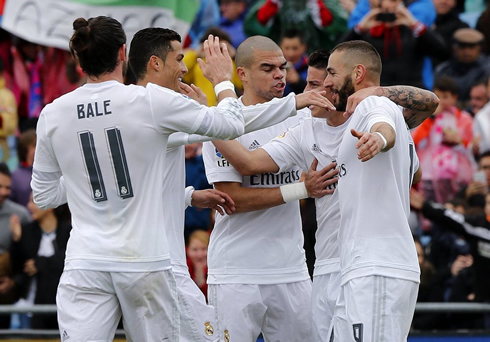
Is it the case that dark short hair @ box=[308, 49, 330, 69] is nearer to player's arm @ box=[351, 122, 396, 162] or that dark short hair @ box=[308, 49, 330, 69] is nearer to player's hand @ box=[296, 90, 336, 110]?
player's hand @ box=[296, 90, 336, 110]

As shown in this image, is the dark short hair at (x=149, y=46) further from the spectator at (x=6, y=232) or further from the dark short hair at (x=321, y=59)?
the spectator at (x=6, y=232)

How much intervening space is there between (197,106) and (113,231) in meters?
0.92

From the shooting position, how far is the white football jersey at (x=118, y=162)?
5848mm

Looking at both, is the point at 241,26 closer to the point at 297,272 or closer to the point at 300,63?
the point at 300,63

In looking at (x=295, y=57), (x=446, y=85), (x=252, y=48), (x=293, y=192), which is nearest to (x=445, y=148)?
(x=446, y=85)

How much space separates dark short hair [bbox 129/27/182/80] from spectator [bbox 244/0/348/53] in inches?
211

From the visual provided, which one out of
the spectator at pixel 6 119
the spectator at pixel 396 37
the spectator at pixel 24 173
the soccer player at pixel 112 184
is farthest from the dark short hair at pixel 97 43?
the spectator at pixel 6 119

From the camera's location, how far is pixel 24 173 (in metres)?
11.3

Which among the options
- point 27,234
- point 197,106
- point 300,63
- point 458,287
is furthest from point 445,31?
point 197,106

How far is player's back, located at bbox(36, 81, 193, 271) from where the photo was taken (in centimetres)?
585

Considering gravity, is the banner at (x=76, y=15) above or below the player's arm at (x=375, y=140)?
above

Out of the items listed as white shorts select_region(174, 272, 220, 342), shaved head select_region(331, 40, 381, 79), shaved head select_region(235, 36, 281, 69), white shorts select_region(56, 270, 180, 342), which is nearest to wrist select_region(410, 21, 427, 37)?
shaved head select_region(235, 36, 281, 69)

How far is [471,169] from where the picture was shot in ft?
36.4

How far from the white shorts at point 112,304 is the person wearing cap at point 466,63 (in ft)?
22.6
